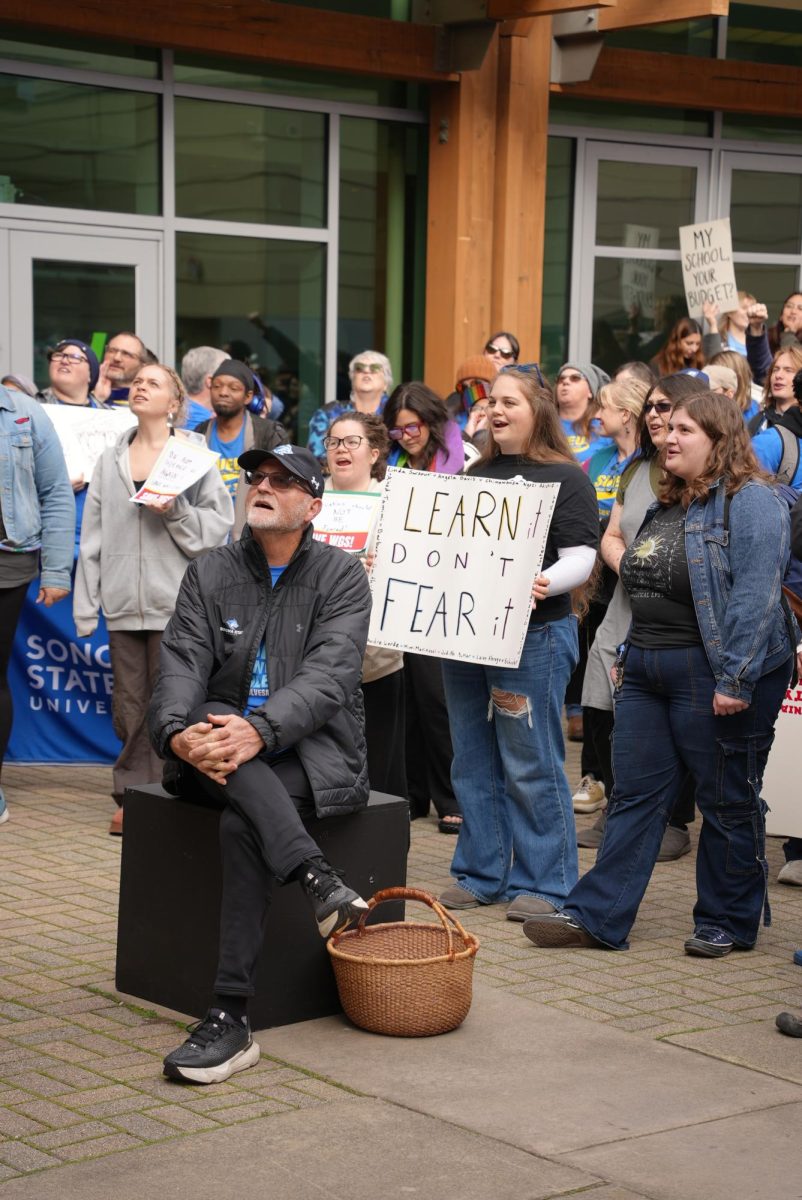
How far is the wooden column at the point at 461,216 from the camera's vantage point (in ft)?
46.2

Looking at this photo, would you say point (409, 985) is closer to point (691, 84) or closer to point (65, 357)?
point (65, 357)

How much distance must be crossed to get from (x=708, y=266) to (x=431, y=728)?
6.24 metres

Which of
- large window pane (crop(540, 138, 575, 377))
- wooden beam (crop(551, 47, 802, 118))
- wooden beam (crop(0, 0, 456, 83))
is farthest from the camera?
large window pane (crop(540, 138, 575, 377))

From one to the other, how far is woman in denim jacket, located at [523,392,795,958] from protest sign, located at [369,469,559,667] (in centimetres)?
44

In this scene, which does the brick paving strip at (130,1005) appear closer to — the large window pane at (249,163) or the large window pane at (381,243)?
the large window pane at (249,163)

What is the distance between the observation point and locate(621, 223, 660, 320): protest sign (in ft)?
51.7

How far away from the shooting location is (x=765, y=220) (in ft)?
54.1

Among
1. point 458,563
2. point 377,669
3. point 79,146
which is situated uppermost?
point 79,146

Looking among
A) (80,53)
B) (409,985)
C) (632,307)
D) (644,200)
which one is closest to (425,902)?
(409,985)

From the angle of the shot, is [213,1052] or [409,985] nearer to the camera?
[213,1052]

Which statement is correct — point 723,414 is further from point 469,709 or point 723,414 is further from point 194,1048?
point 194,1048

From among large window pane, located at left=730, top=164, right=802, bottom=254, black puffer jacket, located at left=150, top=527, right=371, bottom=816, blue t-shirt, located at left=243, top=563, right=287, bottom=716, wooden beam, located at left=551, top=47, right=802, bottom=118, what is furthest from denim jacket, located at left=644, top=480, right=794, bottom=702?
large window pane, located at left=730, top=164, right=802, bottom=254

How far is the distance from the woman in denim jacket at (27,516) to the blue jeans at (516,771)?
7.78ft

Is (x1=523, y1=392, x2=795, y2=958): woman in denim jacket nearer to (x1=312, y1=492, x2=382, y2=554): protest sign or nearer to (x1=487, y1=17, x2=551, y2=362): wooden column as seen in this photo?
(x1=312, y1=492, x2=382, y2=554): protest sign
